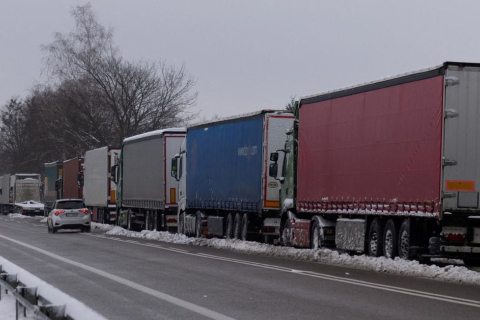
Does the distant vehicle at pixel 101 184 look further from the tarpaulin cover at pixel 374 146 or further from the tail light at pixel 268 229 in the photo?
the tarpaulin cover at pixel 374 146

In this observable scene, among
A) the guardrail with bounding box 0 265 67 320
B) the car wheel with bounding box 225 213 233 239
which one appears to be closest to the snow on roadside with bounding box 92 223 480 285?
the car wheel with bounding box 225 213 233 239

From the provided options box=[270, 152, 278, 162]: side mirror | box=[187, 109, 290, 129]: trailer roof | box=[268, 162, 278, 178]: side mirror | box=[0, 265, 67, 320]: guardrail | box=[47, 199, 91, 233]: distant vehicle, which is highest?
box=[187, 109, 290, 129]: trailer roof

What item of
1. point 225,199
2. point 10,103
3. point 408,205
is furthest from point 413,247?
point 10,103

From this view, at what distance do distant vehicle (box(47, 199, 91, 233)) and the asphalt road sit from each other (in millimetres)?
18389

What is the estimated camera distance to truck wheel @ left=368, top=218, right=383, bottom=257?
2144 centimetres

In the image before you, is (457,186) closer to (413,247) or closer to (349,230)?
(413,247)

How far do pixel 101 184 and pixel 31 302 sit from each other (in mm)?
40371

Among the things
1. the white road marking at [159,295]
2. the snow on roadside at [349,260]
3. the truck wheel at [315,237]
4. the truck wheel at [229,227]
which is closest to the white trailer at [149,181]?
the snow on roadside at [349,260]

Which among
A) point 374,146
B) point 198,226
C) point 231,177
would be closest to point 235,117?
point 231,177

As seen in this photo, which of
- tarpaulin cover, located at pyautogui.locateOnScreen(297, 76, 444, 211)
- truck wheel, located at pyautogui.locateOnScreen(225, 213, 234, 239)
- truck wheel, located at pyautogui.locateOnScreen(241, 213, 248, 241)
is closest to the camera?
tarpaulin cover, located at pyautogui.locateOnScreen(297, 76, 444, 211)

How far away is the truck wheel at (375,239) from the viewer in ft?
70.3

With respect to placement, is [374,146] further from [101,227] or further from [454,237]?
[101,227]

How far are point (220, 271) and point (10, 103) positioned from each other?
127 meters

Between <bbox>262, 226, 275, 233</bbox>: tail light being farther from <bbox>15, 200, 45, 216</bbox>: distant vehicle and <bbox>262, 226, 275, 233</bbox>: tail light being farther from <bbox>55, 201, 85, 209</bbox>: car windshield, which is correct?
<bbox>15, 200, 45, 216</bbox>: distant vehicle
